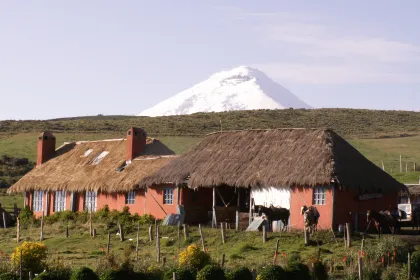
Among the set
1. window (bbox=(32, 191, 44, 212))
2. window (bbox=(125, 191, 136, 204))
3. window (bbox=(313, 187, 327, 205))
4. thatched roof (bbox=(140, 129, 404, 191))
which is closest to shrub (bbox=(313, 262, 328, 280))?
thatched roof (bbox=(140, 129, 404, 191))

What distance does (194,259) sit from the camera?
86.7 feet

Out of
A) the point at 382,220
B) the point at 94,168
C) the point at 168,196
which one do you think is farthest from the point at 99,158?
the point at 382,220

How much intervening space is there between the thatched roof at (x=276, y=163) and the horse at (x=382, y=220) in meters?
1.45

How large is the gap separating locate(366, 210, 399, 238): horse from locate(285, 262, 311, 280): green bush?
9.43 metres

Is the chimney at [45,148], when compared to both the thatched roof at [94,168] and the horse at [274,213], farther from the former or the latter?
the horse at [274,213]

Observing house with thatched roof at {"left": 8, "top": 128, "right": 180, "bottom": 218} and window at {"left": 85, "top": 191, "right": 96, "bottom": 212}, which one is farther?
window at {"left": 85, "top": 191, "right": 96, "bottom": 212}

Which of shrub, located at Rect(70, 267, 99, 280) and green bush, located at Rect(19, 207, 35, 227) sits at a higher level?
green bush, located at Rect(19, 207, 35, 227)

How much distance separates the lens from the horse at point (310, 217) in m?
32.9

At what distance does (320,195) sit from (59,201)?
Result: 17.8 meters

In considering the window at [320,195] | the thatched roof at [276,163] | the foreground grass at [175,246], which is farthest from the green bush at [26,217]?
the window at [320,195]

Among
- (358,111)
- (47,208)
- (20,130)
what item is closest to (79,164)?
(47,208)

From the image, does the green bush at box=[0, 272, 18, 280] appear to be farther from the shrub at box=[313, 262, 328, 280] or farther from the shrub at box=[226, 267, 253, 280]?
the shrub at box=[313, 262, 328, 280]

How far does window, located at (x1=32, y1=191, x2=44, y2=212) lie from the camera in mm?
48188

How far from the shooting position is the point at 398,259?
27.6 metres
